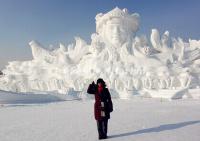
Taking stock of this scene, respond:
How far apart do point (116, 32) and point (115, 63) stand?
4520 mm

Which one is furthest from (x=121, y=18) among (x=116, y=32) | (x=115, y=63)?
(x=115, y=63)

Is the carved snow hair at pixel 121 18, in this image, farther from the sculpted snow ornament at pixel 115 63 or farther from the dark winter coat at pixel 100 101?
the dark winter coat at pixel 100 101

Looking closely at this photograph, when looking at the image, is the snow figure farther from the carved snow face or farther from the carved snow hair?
the carved snow hair

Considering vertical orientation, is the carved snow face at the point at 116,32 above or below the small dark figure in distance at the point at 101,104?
above

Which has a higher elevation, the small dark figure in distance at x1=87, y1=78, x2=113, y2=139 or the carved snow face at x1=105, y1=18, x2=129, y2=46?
the carved snow face at x1=105, y1=18, x2=129, y2=46

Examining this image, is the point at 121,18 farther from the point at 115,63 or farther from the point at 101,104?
the point at 101,104

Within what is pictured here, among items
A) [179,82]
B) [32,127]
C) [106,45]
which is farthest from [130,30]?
[32,127]

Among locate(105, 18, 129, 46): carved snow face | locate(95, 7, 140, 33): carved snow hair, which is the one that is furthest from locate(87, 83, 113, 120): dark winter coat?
locate(95, 7, 140, 33): carved snow hair

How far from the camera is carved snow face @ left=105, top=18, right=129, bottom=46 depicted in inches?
1577

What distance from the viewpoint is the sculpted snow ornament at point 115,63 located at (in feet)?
116

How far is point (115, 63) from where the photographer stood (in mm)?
37656

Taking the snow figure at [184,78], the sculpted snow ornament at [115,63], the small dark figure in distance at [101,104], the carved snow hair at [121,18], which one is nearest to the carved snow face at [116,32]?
the sculpted snow ornament at [115,63]

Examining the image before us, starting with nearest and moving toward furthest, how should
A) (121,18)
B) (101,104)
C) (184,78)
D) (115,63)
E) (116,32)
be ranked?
(101,104)
(184,78)
(115,63)
(116,32)
(121,18)

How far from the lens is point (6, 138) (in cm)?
687
